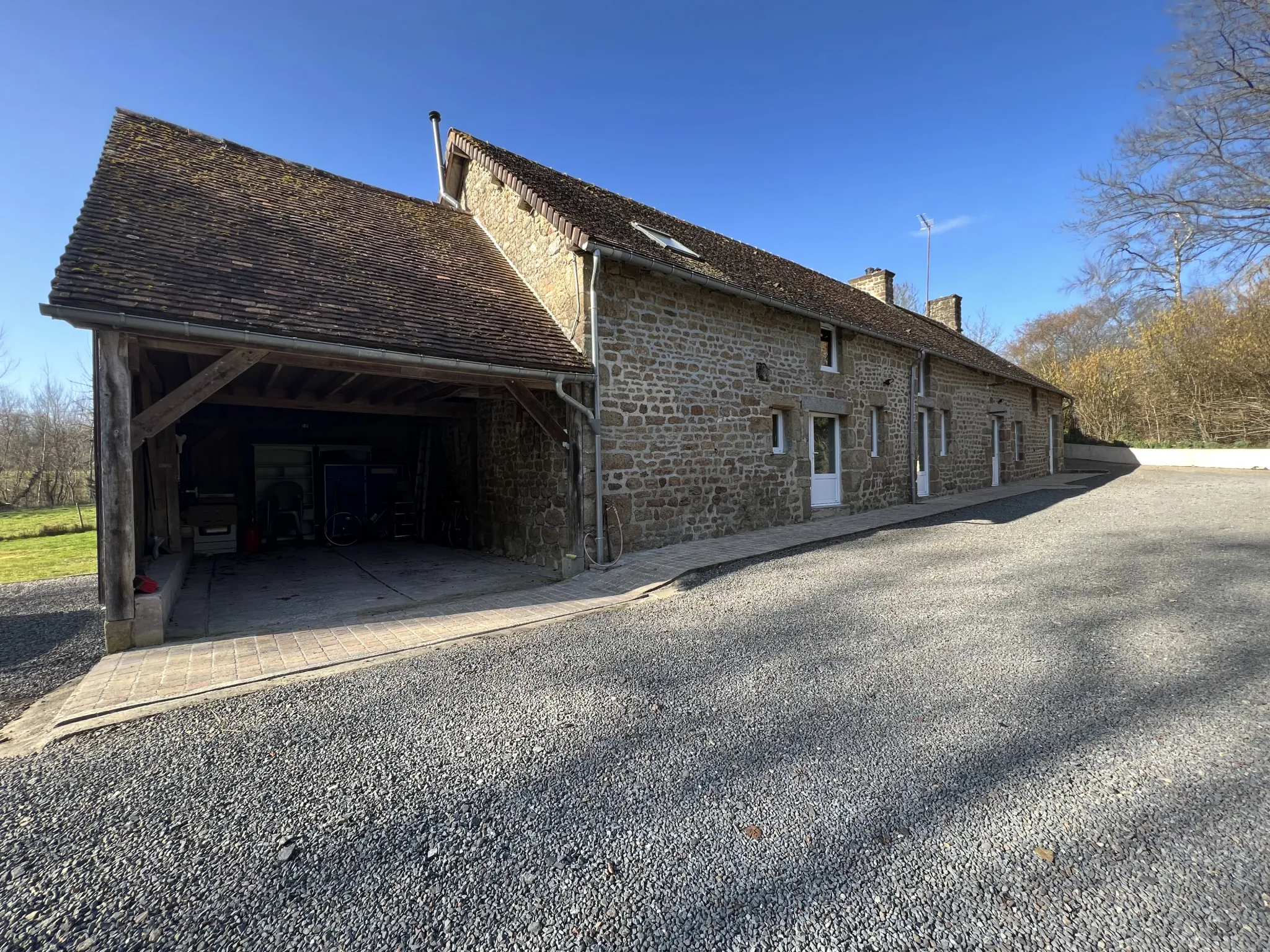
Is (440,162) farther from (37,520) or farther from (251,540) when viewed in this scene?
(37,520)

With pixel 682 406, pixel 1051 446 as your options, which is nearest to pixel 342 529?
pixel 682 406

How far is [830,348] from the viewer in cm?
1105

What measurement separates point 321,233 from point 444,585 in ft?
16.1

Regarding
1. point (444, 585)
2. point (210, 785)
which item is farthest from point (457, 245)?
point (210, 785)

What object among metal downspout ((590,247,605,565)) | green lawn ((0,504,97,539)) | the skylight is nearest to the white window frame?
the skylight

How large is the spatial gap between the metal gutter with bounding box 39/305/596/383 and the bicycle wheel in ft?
22.4

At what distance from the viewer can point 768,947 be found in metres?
1.63

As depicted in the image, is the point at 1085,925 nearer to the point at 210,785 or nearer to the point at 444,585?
the point at 210,785

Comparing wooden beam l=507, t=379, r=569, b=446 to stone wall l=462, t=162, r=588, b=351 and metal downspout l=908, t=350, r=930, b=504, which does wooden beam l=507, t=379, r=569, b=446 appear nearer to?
stone wall l=462, t=162, r=588, b=351

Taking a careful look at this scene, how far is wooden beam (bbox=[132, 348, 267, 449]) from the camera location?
4555 millimetres

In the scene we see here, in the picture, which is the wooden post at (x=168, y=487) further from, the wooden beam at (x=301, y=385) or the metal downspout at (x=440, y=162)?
the metal downspout at (x=440, y=162)

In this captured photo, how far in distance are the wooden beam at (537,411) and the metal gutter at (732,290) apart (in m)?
1.93

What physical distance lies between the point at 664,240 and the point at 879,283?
9661 mm

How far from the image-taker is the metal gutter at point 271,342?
13.8ft
